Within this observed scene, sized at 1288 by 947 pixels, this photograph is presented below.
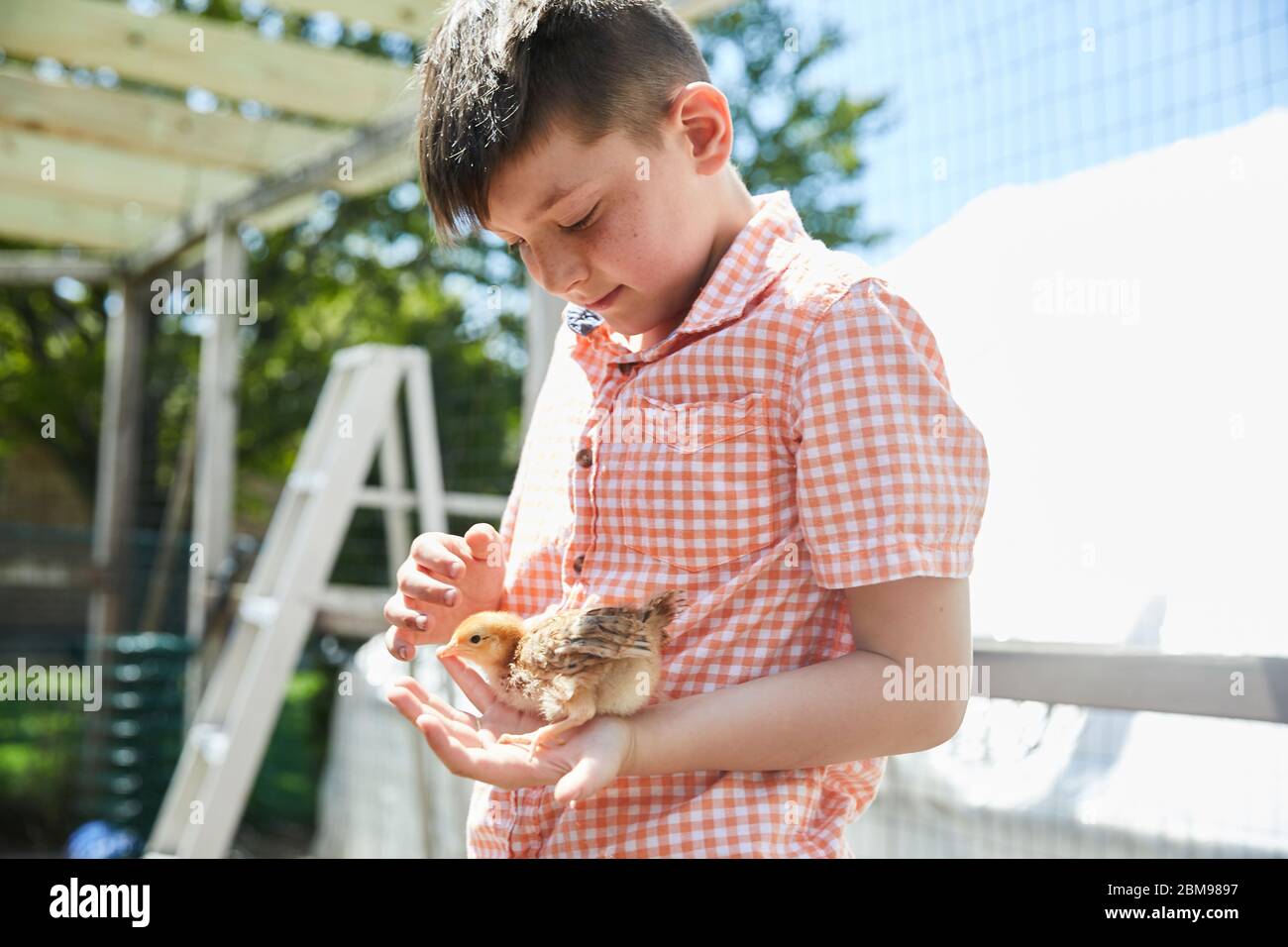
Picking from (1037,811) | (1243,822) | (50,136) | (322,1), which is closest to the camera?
(1243,822)

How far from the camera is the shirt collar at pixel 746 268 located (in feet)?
3.91

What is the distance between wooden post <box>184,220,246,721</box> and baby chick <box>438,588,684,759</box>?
15.0 feet

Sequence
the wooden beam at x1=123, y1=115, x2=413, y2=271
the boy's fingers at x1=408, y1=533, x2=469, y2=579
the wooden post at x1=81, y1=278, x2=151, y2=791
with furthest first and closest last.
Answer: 1. the wooden post at x1=81, y1=278, x2=151, y2=791
2. the wooden beam at x1=123, y1=115, x2=413, y2=271
3. the boy's fingers at x1=408, y1=533, x2=469, y2=579

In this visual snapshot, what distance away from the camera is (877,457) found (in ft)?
3.50

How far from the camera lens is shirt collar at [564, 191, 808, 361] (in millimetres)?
1191

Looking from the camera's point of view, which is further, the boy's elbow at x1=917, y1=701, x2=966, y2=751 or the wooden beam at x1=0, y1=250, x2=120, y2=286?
the wooden beam at x1=0, y1=250, x2=120, y2=286

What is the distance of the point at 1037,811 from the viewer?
283 centimetres

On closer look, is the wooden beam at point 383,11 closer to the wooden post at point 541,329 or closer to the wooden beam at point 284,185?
the wooden beam at point 284,185

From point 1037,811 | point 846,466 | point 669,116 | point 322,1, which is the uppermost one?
point 322,1

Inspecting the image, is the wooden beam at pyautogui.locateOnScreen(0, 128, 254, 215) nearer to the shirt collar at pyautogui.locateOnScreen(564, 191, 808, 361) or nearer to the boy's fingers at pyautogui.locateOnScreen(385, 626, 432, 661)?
the boy's fingers at pyautogui.locateOnScreen(385, 626, 432, 661)

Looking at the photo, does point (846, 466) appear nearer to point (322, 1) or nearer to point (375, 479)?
point (322, 1)

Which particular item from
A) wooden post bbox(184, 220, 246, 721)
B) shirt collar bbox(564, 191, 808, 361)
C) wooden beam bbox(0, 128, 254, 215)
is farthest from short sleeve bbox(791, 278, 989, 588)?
wooden post bbox(184, 220, 246, 721)
